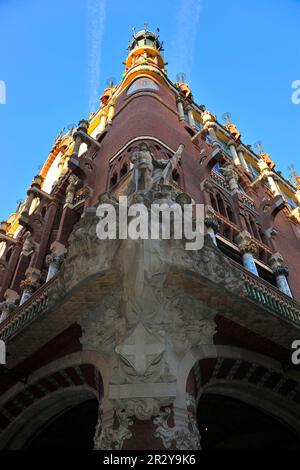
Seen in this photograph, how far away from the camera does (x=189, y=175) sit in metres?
15.9

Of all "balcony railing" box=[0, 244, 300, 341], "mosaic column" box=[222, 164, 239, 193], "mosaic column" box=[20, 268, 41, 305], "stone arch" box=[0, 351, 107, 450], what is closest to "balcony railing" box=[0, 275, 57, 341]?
Answer: "balcony railing" box=[0, 244, 300, 341]

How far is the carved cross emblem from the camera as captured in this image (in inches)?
304

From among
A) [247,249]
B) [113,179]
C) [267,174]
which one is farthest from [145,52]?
[247,249]

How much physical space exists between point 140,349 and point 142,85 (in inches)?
658

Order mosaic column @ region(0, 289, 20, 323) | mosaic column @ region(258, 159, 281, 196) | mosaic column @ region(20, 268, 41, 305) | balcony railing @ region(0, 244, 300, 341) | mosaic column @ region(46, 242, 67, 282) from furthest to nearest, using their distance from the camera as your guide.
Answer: mosaic column @ region(258, 159, 281, 196) → mosaic column @ region(0, 289, 20, 323) → mosaic column @ region(20, 268, 41, 305) → mosaic column @ region(46, 242, 67, 282) → balcony railing @ region(0, 244, 300, 341)

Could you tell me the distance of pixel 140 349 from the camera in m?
7.88

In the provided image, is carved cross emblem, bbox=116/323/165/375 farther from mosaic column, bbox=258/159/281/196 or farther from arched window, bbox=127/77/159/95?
mosaic column, bbox=258/159/281/196

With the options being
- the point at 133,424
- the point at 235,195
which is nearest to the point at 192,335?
the point at 133,424

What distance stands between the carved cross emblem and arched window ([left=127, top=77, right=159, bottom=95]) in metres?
15.7

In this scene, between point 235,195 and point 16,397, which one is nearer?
point 16,397
